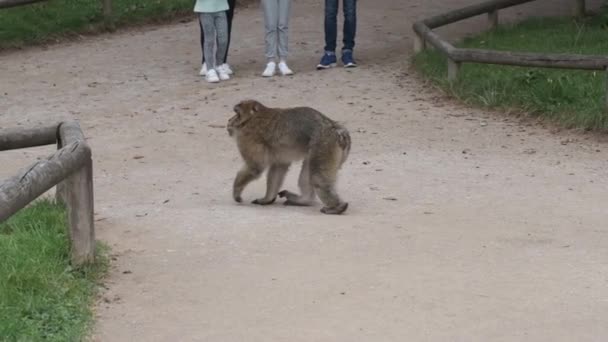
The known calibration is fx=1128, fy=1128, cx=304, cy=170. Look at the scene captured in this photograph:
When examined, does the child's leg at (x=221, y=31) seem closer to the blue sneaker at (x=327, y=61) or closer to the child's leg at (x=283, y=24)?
the child's leg at (x=283, y=24)

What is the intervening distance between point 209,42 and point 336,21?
5.30 ft

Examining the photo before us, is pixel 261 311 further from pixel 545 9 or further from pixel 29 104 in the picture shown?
pixel 545 9

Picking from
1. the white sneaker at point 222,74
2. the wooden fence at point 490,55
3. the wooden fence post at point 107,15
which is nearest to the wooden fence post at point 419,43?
the wooden fence at point 490,55

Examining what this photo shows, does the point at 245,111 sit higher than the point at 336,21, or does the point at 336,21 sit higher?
the point at 245,111

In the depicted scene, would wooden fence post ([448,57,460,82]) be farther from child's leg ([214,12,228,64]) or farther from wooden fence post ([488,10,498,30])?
wooden fence post ([488,10,498,30])

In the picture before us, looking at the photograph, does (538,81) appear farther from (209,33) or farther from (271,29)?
(209,33)

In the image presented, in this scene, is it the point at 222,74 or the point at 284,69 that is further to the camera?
the point at 284,69

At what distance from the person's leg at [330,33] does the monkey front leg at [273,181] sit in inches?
200

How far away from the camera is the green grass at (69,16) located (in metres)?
16.0

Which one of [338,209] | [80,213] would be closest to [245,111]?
[338,209]

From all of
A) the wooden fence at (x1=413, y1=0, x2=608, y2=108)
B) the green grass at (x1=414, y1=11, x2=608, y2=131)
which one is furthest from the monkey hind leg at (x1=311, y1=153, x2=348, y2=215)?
the wooden fence at (x1=413, y1=0, x2=608, y2=108)

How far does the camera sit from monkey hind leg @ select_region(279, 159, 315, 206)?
827 cm

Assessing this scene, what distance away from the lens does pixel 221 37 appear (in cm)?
1287

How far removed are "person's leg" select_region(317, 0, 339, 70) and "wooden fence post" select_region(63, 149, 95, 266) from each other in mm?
7322
